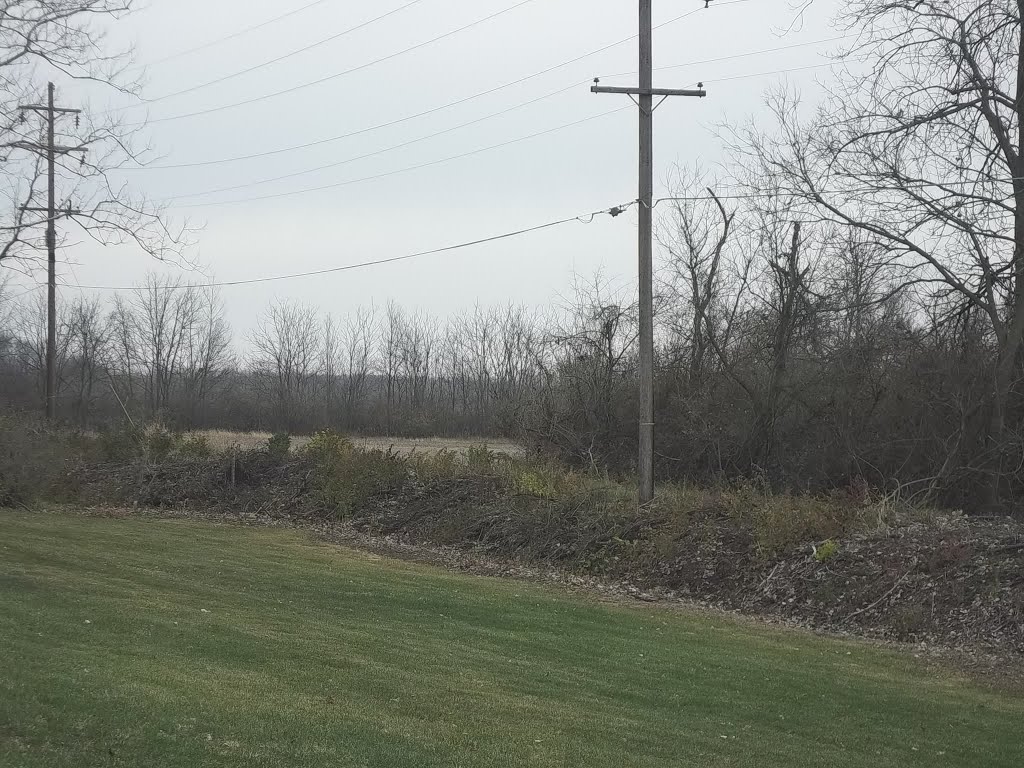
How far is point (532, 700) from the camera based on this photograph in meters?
8.23

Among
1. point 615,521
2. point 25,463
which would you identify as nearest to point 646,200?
point 615,521

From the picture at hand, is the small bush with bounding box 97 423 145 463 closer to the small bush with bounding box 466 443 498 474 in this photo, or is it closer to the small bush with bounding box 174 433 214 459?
the small bush with bounding box 174 433 214 459

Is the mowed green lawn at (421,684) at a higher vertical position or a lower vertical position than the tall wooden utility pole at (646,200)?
lower

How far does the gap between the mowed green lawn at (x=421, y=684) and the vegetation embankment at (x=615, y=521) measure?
4.99ft

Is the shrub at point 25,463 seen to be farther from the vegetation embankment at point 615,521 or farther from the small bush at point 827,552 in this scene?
the small bush at point 827,552

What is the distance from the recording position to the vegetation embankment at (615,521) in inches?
545

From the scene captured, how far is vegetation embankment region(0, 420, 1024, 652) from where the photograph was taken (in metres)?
13.8

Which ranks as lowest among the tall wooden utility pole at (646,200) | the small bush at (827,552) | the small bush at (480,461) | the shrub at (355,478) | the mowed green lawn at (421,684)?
the mowed green lawn at (421,684)

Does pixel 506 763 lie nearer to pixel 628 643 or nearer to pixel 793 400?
pixel 628 643

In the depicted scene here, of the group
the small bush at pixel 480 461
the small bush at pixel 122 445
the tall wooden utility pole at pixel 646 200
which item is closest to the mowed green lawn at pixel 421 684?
the tall wooden utility pole at pixel 646 200

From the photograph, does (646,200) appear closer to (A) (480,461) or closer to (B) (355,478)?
(A) (480,461)

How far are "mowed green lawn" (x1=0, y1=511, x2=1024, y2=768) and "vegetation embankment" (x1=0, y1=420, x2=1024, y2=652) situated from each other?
152cm

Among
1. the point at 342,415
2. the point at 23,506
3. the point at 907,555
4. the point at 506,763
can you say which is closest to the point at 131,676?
the point at 506,763

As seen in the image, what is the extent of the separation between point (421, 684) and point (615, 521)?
1158cm
